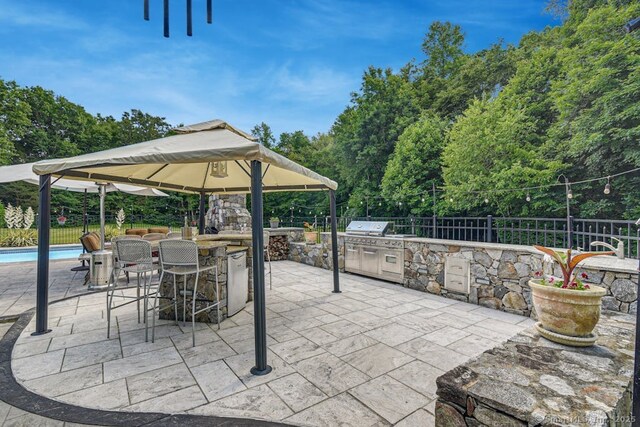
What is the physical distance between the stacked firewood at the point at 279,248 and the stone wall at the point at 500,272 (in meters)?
4.26

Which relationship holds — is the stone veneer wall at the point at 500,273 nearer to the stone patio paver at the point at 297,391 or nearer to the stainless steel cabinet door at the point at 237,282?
the stone patio paver at the point at 297,391

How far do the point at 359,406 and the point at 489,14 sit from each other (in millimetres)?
14464

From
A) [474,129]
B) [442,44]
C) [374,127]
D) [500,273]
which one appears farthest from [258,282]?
[442,44]

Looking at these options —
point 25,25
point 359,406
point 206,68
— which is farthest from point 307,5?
point 25,25

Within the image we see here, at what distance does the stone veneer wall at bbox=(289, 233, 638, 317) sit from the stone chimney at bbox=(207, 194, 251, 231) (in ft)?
17.7

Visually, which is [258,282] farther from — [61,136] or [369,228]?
[61,136]

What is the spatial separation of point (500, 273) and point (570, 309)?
118 inches

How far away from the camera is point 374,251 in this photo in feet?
19.9

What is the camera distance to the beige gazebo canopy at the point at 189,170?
8.33 ft

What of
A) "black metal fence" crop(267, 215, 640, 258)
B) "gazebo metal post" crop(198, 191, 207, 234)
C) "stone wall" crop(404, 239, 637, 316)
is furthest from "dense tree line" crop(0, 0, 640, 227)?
"gazebo metal post" crop(198, 191, 207, 234)

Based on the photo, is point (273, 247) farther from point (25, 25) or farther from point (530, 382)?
point (25, 25)

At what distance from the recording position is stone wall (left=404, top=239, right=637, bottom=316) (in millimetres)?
2846

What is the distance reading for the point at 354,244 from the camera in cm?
646

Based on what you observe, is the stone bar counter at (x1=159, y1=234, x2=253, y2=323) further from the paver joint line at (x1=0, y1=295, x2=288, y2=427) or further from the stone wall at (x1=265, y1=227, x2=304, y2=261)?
the stone wall at (x1=265, y1=227, x2=304, y2=261)
